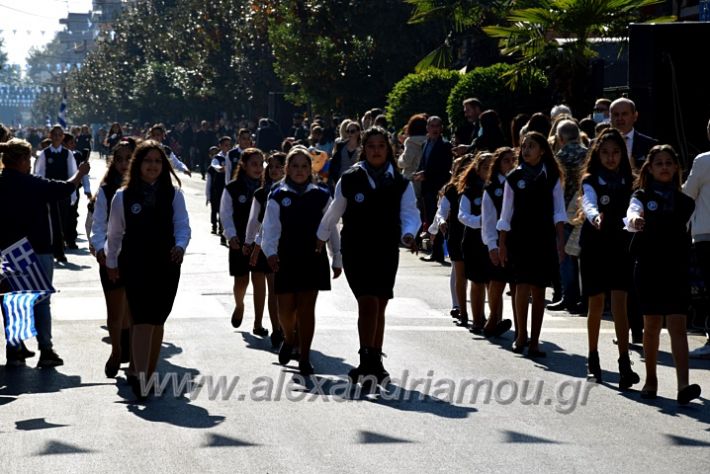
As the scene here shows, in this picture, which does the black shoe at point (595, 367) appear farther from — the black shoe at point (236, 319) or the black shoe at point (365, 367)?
the black shoe at point (236, 319)

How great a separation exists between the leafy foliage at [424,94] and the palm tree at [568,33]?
495 centimetres

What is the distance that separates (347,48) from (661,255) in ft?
83.9

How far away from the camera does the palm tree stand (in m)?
19.9

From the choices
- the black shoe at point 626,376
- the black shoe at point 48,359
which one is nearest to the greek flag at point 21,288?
the black shoe at point 48,359

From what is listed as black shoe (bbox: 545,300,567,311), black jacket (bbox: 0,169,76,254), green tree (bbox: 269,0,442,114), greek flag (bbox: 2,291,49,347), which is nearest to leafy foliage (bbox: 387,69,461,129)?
green tree (bbox: 269,0,442,114)

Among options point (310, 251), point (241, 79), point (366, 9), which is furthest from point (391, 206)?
point (241, 79)

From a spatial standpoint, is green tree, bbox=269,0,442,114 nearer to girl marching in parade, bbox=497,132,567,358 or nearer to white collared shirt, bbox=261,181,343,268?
girl marching in parade, bbox=497,132,567,358

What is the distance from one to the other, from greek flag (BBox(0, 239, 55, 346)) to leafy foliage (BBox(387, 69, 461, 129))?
1598cm

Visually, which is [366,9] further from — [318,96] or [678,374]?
[678,374]

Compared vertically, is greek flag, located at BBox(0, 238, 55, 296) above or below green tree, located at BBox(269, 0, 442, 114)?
below

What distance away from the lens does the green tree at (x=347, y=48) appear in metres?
33.8

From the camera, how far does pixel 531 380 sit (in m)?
10.7

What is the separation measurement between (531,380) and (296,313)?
6.09ft

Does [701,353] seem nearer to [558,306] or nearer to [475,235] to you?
[475,235]
